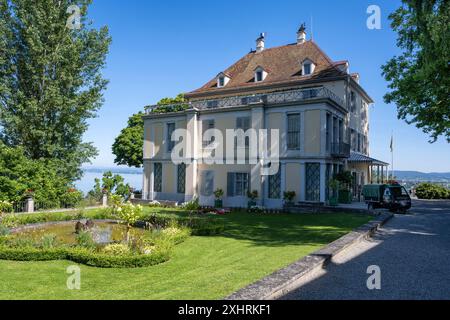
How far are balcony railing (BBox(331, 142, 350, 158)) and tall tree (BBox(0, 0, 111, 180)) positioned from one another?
19576mm

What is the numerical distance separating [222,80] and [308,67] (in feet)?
28.2

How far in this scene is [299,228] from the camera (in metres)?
14.5

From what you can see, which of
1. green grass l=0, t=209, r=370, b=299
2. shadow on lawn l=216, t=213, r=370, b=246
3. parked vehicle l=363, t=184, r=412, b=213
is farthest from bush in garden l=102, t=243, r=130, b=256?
parked vehicle l=363, t=184, r=412, b=213

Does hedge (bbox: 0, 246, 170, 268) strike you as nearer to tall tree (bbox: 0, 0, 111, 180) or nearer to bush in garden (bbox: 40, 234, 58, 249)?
bush in garden (bbox: 40, 234, 58, 249)

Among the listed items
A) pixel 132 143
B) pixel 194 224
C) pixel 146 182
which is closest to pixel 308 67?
pixel 146 182

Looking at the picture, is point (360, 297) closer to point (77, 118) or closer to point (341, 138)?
point (341, 138)

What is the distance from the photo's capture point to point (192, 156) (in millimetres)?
26469

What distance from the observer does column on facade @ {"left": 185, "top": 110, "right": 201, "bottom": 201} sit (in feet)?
86.5

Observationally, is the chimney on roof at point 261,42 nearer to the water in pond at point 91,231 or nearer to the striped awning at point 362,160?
the striped awning at point 362,160

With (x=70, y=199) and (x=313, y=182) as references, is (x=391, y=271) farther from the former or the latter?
(x=70, y=199)

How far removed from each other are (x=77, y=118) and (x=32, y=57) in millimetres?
5476

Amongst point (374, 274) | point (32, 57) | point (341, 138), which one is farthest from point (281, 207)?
point (32, 57)

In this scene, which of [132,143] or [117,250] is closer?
[117,250]

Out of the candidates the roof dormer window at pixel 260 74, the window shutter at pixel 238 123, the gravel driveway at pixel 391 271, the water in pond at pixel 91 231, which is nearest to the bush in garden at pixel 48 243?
the water in pond at pixel 91 231
